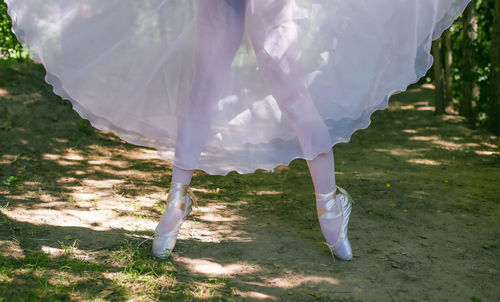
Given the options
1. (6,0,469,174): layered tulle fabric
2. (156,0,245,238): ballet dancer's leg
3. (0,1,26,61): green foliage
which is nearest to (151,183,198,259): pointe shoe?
(156,0,245,238): ballet dancer's leg

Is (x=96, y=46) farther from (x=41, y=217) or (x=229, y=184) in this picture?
(x=229, y=184)

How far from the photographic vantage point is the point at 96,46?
96.1 inches

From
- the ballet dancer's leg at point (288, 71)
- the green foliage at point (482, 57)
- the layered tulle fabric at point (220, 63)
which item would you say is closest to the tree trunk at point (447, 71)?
the green foliage at point (482, 57)

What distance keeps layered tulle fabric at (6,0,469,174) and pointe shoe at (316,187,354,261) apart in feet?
0.86

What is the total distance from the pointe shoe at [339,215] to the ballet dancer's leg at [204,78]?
68 cm

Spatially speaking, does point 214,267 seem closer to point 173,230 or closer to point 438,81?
point 173,230

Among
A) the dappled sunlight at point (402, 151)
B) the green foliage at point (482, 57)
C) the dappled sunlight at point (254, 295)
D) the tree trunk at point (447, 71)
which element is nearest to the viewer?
the dappled sunlight at point (254, 295)

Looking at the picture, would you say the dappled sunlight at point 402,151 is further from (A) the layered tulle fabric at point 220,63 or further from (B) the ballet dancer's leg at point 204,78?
(B) the ballet dancer's leg at point 204,78

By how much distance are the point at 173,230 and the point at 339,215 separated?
0.83 metres

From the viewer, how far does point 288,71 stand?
227 centimetres

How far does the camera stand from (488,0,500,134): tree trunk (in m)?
5.19

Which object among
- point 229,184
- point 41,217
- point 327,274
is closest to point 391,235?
point 327,274

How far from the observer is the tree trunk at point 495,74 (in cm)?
519

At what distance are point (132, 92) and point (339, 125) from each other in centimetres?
106
